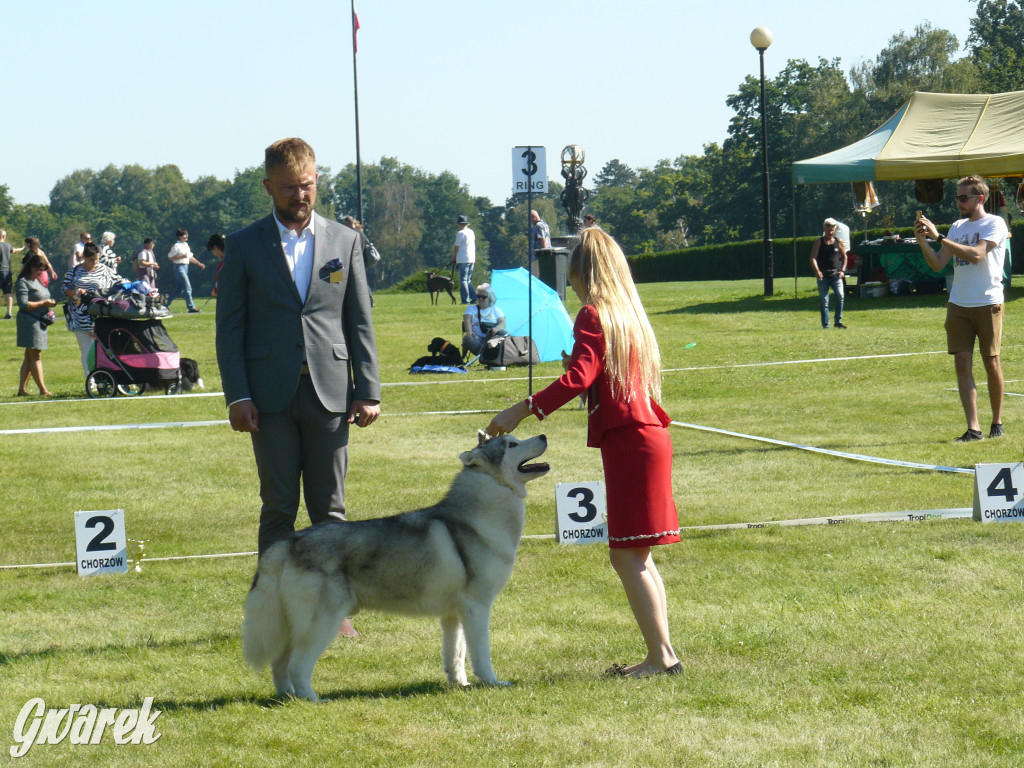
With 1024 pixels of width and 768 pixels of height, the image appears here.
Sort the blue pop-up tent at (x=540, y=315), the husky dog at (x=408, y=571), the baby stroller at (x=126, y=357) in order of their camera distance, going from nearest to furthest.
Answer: the husky dog at (x=408, y=571) < the baby stroller at (x=126, y=357) < the blue pop-up tent at (x=540, y=315)

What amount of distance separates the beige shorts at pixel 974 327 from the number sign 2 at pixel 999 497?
2.58 m

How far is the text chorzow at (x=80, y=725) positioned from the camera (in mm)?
4066

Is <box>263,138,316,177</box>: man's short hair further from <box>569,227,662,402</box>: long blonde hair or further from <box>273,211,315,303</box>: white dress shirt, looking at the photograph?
<box>569,227,662,402</box>: long blonde hair

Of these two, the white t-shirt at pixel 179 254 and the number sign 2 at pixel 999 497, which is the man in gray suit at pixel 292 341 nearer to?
the number sign 2 at pixel 999 497

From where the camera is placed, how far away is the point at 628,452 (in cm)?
450

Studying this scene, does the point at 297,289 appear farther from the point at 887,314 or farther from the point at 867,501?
the point at 887,314

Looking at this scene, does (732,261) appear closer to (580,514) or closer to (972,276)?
(972,276)

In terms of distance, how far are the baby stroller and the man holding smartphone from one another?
974 centimetres

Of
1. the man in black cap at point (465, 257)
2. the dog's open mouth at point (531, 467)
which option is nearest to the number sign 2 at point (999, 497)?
the dog's open mouth at point (531, 467)

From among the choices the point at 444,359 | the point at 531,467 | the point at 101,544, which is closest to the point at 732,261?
the point at 444,359

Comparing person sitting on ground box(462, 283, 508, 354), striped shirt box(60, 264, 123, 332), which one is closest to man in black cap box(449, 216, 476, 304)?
person sitting on ground box(462, 283, 508, 354)

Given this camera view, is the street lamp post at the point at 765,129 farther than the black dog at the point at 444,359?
Yes

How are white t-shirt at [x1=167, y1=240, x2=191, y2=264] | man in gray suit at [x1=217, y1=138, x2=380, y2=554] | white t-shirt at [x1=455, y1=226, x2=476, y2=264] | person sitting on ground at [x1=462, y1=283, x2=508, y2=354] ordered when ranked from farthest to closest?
white t-shirt at [x1=167, y1=240, x2=191, y2=264], white t-shirt at [x1=455, y1=226, x2=476, y2=264], person sitting on ground at [x1=462, y1=283, x2=508, y2=354], man in gray suit at [x1=217, y1=138, x2=380, y2=554]

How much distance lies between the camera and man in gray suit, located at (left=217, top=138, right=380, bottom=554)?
15.8 feet
